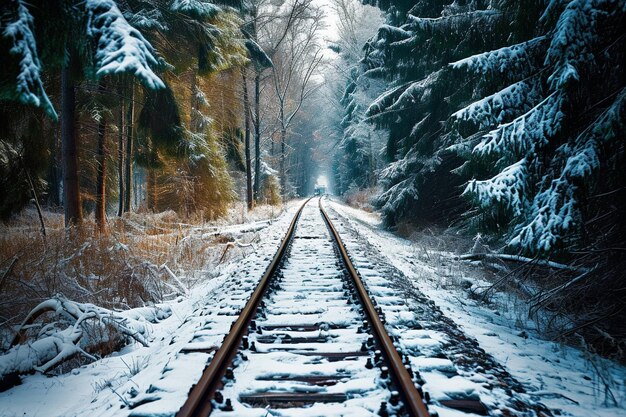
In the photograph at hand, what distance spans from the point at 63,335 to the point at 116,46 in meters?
3.02

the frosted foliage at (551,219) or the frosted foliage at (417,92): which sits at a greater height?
the frosted foliage at (417,92)

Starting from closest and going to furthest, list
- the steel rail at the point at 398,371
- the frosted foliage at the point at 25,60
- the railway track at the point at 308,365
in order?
the steel rail at the point at 398,371, the railway track at the point at 308,365, the frosted foliage at the point at 25,60

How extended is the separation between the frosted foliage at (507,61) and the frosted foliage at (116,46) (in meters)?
3.83

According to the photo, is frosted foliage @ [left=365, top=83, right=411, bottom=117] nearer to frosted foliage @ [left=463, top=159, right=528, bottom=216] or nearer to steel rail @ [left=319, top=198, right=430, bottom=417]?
frosted foliage @ [left=463, top=159, right=528, bottom=216]

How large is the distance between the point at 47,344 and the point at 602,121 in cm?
595

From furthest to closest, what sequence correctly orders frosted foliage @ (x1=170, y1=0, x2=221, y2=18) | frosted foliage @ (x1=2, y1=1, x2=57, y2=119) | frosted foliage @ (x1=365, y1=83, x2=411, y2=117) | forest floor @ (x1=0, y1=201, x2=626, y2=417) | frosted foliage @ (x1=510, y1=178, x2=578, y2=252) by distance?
frosted foliage @ (x1=365, y1=83, x2=411, y2=117), frosted foliage @ (x1=170, y1=0, x2=221, y2=18), frosted foliage @ (x1=510, y1=178, x2=578, y2=252), forest floor @ (x1=0, y1=201, x2=626, y2=417), frosted foliage @ (x1=2, y1=1, x2=57, y2=119)

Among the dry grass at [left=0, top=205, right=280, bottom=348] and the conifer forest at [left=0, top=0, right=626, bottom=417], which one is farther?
the dry grass at [left=0, top=205, right=280, bottom=348]

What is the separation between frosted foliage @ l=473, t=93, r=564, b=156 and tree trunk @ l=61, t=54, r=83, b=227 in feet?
24.8

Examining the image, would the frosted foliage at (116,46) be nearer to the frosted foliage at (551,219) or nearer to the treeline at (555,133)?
the treeline at (555,133)

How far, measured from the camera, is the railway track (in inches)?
94.9

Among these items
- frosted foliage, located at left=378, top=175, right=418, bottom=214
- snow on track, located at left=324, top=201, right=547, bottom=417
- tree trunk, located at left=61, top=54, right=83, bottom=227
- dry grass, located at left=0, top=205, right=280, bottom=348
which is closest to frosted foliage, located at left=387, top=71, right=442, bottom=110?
frosted foliage, located at left=378, top=175, right=418, bottom=214

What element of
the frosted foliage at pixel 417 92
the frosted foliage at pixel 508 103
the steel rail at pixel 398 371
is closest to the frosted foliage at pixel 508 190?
the frosted foliage at pixel 508 103

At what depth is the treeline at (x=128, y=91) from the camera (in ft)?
10.4

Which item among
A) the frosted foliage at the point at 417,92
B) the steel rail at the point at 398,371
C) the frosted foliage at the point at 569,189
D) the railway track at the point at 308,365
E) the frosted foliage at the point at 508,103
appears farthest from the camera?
the frosted foliage at the point at 417,92
